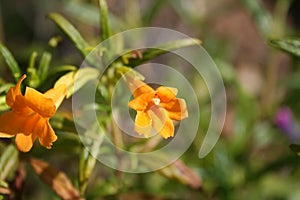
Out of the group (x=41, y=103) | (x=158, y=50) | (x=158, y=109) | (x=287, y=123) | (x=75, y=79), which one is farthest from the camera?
(x=287, y=123)

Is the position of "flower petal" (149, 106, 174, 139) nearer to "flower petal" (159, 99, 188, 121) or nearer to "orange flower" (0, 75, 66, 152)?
"flower petal" (159, 99, 188, 121)

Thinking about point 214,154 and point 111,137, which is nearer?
point 111,137

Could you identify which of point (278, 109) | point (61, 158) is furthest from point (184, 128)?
point (61, 158)

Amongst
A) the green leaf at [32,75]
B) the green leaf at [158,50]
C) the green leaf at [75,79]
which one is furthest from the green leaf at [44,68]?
the green leaf at [158,50]

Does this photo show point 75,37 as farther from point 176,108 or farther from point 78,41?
point 176,108

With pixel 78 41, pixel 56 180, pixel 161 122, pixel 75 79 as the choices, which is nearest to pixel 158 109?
pixel 161 122

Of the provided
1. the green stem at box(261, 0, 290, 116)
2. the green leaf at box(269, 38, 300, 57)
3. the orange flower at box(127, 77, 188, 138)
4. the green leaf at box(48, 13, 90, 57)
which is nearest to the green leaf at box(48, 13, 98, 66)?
the green leaf at box(48, 13, 90, 57)

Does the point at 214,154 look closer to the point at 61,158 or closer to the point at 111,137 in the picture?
the point at 111,137
